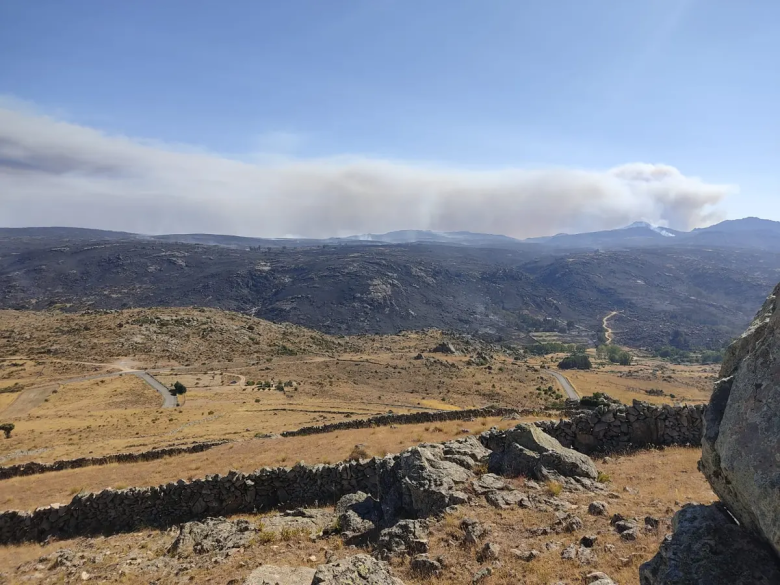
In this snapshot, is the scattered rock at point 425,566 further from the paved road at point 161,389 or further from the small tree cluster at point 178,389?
the small tree cluster at point 178,389

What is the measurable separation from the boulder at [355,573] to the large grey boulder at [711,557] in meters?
4.53

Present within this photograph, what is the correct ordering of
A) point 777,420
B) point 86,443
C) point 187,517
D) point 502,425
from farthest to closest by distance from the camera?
1. point 86,443
2. point 502,425
3. point 187,517
4. point 777,420

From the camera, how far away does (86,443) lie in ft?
112

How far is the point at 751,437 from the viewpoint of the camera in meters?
6.15

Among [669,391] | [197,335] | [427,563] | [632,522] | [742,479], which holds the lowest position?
[669,391]

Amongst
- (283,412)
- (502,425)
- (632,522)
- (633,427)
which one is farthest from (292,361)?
(632,522)

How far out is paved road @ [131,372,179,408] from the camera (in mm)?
52491

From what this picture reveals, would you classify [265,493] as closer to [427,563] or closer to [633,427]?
[427,563]

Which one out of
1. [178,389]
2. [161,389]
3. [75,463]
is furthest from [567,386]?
[75,463]

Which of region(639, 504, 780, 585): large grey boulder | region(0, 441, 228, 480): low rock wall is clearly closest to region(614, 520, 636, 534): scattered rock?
region(639, 504, 780, 585): large grey boulder

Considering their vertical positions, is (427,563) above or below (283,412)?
above

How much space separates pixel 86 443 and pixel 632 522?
3888 centimetres

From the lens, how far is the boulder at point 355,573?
315 inches

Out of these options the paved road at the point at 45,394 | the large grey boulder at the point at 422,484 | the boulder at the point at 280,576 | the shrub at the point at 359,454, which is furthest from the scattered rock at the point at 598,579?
the paved road at the point at 45,394
